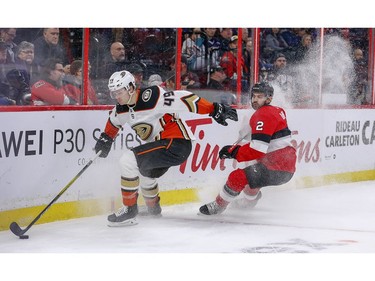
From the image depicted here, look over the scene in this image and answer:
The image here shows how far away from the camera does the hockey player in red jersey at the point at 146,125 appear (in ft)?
22.7

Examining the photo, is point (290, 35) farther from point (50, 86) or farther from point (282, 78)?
point (50, 86)

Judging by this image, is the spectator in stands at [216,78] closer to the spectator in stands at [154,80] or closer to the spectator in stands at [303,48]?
the spectator in stands at [154,80]

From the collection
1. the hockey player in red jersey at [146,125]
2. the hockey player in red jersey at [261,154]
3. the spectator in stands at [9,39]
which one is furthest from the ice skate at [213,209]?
the spectator in stands at [9,39]

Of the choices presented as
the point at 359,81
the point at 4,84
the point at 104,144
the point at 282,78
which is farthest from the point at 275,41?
the point at 4,84

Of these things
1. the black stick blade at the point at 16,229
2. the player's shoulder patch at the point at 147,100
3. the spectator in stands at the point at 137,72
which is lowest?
the black stick blade at the point at 16,229

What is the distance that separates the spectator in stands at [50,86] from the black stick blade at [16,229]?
2.73 ft

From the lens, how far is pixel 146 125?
23.0 ft

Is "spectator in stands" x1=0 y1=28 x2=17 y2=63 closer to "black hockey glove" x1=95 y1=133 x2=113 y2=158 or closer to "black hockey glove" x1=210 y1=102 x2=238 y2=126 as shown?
"black hockey glove" x1=95 y1=133 x2=113 y2=158

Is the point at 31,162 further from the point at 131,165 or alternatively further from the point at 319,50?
the point at 319,50

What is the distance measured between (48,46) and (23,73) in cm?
27

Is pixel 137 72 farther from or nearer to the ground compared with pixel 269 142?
farther from the ground

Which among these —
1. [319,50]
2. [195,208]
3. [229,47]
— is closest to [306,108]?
[319,50]

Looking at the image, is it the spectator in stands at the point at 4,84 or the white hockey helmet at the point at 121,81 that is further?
the white hockey helmet at the point at 121,81

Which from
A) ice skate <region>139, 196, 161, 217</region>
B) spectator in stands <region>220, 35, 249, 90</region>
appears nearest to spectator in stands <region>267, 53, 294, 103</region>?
spectator in stands <region>220, 35, 249, 90</region>
